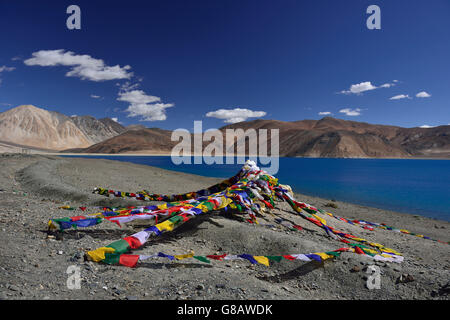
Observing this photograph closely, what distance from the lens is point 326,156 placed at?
453 ft

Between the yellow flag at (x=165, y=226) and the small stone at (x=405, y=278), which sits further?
the yellow flag at (x=165, y=226)

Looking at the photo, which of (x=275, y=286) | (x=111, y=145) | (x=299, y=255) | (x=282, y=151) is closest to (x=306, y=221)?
(x=299, y=255)

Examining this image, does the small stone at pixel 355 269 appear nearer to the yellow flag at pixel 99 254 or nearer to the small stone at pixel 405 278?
the small stone at pixel 405 278

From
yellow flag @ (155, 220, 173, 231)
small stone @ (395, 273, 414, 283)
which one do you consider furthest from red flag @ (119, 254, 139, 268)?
small stone @ (395, 273, 414, 283)

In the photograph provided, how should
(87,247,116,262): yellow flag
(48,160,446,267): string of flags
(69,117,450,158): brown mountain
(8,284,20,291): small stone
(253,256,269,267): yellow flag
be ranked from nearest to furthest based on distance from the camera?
(8,284,20,291): small stone
(87,247,116,262): yellow flag
(48,160,446,267): string of flags
(253,256,269,267): yellow flag
(69,117,450,158): brown mountain

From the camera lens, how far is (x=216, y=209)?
5.52m

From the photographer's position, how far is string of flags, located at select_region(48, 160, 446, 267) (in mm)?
3645

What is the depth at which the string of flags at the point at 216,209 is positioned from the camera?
12.0ft

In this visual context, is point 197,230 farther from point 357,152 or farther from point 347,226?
point 357,152

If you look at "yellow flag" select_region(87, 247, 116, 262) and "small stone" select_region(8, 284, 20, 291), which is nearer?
"small stone" select_region(8, 284, 20, 291)

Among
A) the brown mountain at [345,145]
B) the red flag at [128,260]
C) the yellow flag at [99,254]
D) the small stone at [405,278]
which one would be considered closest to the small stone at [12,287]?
the yellow flag at [99,254]

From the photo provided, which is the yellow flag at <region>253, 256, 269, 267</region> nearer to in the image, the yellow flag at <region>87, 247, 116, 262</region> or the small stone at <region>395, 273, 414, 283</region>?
the small stone at <region>395, 273, 414, 283</region>

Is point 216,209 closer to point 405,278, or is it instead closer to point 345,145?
point 405,278

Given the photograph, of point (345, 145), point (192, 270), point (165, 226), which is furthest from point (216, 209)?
point (345, 145)
